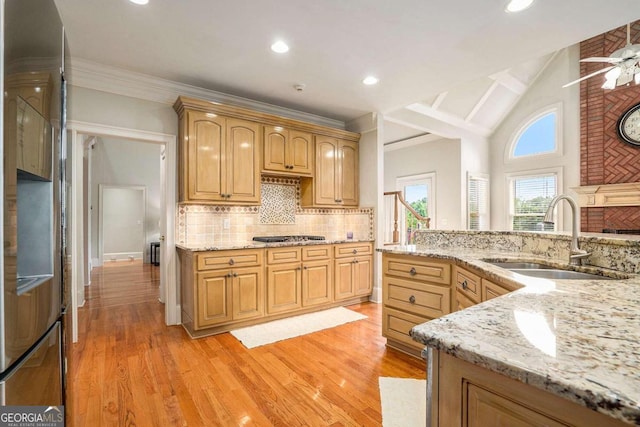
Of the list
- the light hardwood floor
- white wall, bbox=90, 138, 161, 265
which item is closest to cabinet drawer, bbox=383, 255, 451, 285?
the light hardwood floor

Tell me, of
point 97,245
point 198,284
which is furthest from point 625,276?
point 97,245

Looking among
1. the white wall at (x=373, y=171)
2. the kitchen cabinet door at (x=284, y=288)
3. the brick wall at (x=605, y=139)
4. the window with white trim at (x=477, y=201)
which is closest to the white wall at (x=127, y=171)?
the white wall at (x=373, y=171)

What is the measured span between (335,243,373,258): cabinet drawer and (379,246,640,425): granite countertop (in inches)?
112

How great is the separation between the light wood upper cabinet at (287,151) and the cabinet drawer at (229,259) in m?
1.06

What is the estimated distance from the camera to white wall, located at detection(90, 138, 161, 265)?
25.5ft

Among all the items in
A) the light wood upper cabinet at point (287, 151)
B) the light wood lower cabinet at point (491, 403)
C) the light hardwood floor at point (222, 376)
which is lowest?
the light hardwood floor at point (222, 376)

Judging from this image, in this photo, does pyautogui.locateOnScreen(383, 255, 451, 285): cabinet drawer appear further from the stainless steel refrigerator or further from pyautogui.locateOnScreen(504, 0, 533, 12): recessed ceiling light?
the stainless steel refrigerator

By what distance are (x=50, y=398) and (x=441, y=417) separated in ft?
3.83

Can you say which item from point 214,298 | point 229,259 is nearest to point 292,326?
point 214,298

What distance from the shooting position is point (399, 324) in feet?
8.69

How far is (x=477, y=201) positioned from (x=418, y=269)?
486 centimetres

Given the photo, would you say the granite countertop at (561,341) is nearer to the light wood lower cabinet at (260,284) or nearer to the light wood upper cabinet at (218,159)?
the light wood lower cabinet at (260,284)

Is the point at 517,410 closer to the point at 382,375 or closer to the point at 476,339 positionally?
the point at 476,339

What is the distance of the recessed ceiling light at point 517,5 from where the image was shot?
2070 mm
